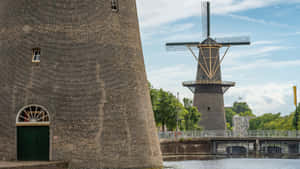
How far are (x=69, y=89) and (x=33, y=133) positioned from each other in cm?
248

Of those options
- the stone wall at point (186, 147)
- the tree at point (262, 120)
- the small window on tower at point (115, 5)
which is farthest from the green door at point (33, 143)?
the tree at point (262, 120)

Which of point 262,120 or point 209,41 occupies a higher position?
point 209,41

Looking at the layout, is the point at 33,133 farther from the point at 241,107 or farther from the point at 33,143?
the point at 241,107

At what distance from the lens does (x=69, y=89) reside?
21719 mm

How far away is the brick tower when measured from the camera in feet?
71.1

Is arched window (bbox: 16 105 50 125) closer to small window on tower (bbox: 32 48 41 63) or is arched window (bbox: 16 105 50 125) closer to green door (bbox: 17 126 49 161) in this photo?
green door (bbox: 17 126 49 161)

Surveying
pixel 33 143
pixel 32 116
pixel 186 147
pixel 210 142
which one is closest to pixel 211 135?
pixel 210 142

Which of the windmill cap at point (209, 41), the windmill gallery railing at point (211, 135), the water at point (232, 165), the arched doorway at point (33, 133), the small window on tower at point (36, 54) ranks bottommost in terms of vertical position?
the water at point (232, 165)

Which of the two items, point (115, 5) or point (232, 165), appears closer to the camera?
point (115, 5)

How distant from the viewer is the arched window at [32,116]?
2198 centimetres

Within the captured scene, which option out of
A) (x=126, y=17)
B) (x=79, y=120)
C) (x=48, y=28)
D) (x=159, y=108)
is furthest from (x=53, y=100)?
(x=159, y=108)

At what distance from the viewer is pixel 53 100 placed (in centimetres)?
2172

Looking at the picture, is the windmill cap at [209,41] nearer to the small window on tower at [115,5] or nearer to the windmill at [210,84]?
the windmill at [210,84]

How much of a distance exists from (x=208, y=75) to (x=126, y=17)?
40.6m
